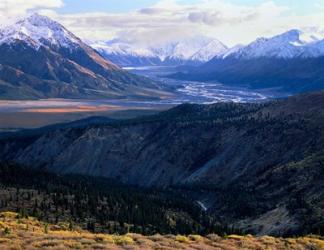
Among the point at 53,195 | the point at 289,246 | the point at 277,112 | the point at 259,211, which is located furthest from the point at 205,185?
the point at 289,246

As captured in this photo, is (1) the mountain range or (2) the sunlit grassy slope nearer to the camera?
(2) the sunlit grassy slope

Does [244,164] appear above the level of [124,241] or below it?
below

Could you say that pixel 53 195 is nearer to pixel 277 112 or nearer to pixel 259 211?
pixel 259 211

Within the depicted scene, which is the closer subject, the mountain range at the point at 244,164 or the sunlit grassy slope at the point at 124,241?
the sunlit grassy slope at the point at 124,241

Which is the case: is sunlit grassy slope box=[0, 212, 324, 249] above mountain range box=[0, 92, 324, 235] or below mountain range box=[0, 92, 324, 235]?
above

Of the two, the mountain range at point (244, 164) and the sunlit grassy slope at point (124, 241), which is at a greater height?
the sunlit grassy slope at point (124, 241)
